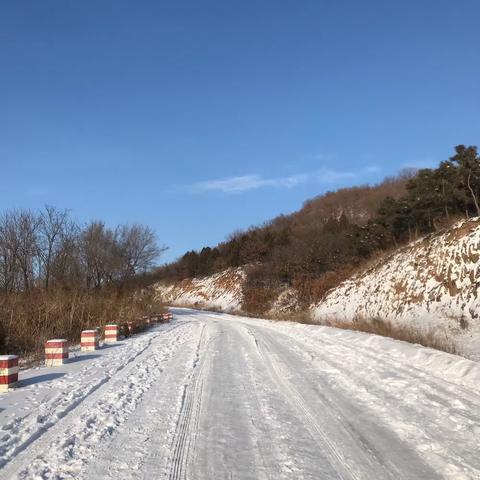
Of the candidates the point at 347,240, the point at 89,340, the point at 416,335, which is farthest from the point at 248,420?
the point at 347,240

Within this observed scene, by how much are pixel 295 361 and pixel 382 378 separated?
3.22 meters

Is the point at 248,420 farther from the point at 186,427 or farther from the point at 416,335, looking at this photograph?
the point at 416,335

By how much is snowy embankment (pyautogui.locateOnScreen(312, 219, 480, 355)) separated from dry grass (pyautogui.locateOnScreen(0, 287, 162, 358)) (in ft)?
43.1

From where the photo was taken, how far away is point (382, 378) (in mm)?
10516

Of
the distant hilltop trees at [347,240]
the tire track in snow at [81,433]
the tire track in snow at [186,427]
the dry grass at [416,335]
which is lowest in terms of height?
the tire track in snow at [186,427]

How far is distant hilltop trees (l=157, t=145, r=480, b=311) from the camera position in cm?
Result: 2920

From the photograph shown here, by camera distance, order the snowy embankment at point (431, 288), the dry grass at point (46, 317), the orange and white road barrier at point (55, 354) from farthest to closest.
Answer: the snowy embankment at point (431, 288) → the dry grass at point (46, 317) → the orange and white road barrier at point (55, 354)

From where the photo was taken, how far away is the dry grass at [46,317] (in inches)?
679

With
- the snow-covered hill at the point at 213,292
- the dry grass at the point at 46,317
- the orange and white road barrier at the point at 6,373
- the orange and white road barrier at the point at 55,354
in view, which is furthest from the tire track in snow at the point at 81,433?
the snow-covered hill at the point at 213,292

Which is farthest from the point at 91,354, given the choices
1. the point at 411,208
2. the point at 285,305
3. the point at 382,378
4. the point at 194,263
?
the point at 194,263

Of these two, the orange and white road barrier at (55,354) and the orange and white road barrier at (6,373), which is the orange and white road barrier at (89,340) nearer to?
the orange and white road barrier at (55,354)

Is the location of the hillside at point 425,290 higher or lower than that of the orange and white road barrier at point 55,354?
higher

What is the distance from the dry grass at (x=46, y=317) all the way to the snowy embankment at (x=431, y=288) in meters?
13.1

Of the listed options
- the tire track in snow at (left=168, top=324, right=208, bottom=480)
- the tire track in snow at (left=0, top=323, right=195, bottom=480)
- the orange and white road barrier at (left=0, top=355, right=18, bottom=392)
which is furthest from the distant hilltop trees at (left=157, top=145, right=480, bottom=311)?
the orange and white road barrier at (left=0, top=355, right=18, bottom=392)
